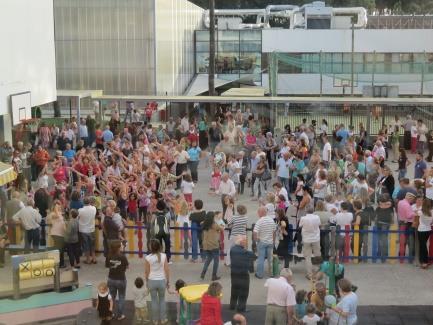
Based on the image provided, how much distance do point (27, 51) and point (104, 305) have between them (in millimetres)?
13443

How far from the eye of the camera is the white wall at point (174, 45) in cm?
3348

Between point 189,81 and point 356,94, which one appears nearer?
point 356,94

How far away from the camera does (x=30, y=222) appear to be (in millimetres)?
13750

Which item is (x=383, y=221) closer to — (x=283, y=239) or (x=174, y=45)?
(x=283, y=239)

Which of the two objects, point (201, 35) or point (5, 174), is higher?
point (201, 35)

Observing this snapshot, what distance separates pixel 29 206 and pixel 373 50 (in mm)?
38460

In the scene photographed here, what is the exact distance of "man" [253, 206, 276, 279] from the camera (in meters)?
12.7

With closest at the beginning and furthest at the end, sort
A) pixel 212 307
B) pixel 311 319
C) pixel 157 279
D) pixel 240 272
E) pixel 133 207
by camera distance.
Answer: pixel 311 319 < pixel 212 307 < pixel 157 279 < pixel 240 272 < pixel 133 207

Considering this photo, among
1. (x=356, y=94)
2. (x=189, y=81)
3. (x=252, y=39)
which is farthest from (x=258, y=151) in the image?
(x=252, y=39)

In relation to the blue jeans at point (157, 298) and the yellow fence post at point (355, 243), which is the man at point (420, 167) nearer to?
the yellow fence post at point (355, 243)

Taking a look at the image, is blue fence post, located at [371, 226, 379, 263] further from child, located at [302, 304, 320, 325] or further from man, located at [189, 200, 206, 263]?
child, located at [302, 304, 320, 325]

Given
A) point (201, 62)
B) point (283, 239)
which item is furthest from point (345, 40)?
point (283, 239)

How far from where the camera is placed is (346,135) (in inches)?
910

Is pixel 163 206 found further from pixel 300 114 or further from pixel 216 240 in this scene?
pixel 300 114
